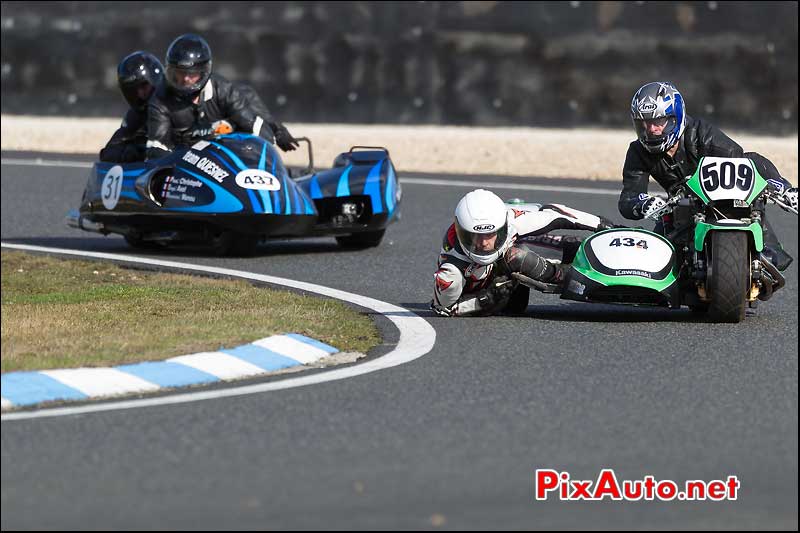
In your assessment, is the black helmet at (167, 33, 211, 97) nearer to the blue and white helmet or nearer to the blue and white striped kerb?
the blue and white helmet

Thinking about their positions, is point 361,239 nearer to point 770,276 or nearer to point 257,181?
point 257,181

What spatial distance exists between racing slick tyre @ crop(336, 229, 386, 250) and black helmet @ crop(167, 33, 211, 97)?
5.19 feet

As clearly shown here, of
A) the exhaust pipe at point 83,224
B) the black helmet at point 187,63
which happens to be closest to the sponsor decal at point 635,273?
the black helmet at point 187,63

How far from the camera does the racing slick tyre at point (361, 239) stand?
13086 millimetres

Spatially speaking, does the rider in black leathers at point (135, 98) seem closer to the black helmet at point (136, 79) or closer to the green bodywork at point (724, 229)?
the black helmet at point (136, 79)

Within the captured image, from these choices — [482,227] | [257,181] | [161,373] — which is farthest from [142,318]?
[257,181]

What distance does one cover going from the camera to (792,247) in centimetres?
1360

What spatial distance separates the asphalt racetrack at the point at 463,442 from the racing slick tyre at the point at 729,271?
5.4 inches

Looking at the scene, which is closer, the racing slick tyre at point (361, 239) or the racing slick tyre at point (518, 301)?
the racing slick tyre at point (518, 301)

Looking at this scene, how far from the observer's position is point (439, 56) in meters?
19.0

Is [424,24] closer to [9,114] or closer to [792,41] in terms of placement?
[792,41]

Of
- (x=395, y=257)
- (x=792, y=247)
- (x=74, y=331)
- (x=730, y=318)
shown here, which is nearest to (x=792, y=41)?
(x=792, y=247)

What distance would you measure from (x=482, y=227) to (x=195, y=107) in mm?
4638

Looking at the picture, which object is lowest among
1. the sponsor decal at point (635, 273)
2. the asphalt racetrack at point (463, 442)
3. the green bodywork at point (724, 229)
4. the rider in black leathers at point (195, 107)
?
the asphalt racetrack at point (463, 442)
